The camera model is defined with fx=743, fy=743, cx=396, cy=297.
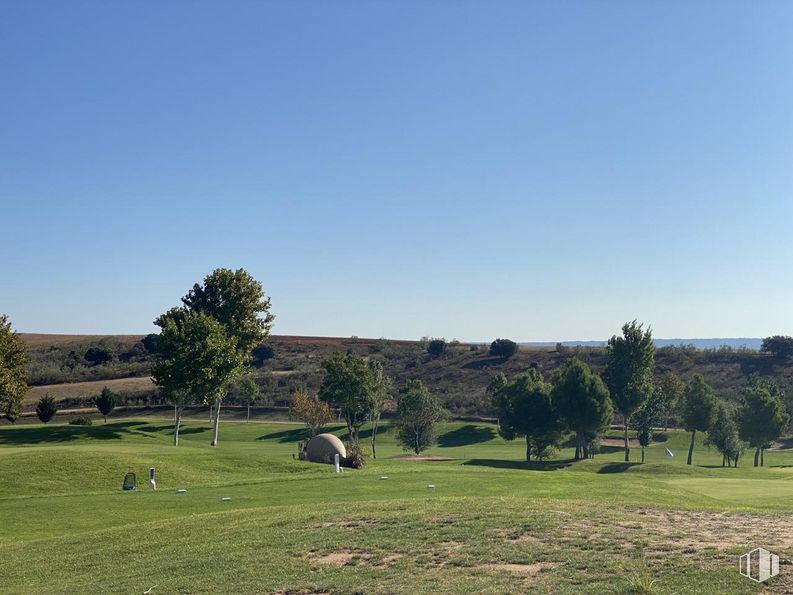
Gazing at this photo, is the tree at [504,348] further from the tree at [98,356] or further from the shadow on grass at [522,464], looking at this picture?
the shadow on grass at [522,464]

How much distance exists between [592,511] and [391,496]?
9.43m

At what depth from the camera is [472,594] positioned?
552 inches

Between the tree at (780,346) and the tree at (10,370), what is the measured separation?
117 m

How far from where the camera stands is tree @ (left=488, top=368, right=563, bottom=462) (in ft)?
228

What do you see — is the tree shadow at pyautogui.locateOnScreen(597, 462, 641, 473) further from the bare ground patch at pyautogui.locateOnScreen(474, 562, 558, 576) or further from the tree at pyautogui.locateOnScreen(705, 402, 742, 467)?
the bare ground patch at pyautogui.locateOnScreen(474, 562, 558, 576)

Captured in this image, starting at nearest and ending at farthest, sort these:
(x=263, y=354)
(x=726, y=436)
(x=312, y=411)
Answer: (x=726, y=436) → (x=312, y=411) → (x=263, y=354)

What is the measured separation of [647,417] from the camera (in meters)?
79.4

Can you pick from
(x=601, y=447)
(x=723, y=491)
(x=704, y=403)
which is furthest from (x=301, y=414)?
(x=723, y=491)

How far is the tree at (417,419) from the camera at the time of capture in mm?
76812

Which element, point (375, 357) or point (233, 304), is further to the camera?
point (375, 357)

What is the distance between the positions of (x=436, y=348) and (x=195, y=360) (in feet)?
312

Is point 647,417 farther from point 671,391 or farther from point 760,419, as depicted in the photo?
point 760,419

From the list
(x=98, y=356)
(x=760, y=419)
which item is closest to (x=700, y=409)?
(x=760, y=419)

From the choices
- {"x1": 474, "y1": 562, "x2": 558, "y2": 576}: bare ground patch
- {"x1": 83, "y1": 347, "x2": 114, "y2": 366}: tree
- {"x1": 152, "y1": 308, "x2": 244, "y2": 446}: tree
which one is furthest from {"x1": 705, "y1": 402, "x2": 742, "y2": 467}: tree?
{"x1": 83, "y1": 347, "x2": 114, "y2": 366}: tree
